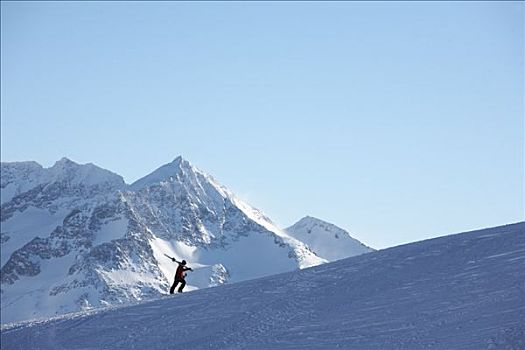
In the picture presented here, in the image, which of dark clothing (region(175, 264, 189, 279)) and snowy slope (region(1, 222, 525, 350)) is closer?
snowy slope (region(1, 222, 525, 350))

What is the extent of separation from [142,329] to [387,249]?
856cm

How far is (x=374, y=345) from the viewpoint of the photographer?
2447cm

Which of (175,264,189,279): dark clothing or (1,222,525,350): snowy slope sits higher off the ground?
(175,264,189,279): dark clothing

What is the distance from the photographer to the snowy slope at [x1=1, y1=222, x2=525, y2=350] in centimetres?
2472

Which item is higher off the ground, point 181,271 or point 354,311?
point 181,271

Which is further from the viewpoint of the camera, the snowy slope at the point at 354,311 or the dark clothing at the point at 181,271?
the dark clothing at the point at 181,271

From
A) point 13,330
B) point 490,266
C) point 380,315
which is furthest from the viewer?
point 13,330

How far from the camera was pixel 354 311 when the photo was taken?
27.5 meters

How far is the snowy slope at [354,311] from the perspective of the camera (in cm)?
2472

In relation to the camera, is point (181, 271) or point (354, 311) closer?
point (354, 311)

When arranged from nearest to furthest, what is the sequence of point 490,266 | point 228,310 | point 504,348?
point 504,348, point 490,266, point 228,310

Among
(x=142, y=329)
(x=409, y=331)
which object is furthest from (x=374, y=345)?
(x=142, y=329)

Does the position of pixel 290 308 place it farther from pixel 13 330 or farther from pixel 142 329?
pixel 13 330

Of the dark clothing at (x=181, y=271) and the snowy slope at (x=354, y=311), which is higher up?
the dark clothing at (x=181, y=271)
